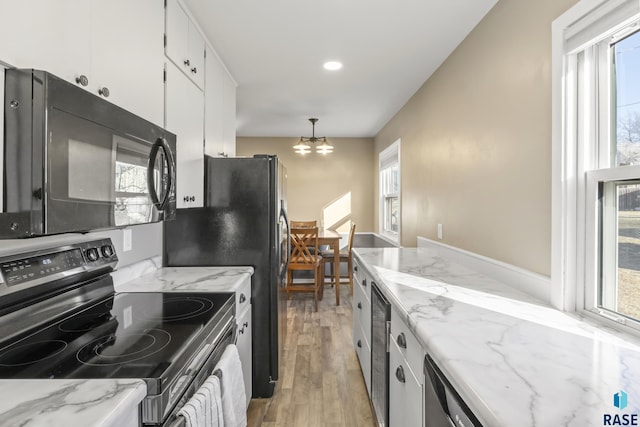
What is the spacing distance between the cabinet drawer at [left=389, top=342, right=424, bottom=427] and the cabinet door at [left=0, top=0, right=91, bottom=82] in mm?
1447

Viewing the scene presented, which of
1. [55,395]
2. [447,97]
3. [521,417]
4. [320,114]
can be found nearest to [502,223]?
[447,97]

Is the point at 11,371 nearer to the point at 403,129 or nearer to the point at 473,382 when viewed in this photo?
the point at 473,382

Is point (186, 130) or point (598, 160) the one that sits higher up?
point (186, 130)

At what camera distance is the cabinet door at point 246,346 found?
194cm

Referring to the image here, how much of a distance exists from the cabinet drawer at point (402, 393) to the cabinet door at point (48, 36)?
4.75 feet

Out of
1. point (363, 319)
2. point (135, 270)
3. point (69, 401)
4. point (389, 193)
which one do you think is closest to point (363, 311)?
point (363, 319)

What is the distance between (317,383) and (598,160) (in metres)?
2.10

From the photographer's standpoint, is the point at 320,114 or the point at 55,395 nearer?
the point at 55,395

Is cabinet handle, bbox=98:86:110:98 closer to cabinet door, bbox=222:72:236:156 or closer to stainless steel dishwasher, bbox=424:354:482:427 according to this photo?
stainless steel dishwasher, bbox=424:354:482:427

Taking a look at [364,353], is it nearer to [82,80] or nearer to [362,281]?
[362,281]

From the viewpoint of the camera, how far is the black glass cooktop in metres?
0.90

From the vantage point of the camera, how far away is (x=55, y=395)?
0.76 m

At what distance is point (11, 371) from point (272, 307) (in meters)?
1.53

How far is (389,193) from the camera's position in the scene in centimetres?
501
